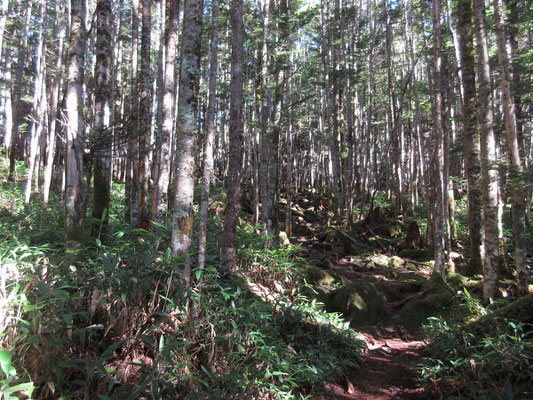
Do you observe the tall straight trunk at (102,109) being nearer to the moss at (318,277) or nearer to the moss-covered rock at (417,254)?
the moss at (318,277)

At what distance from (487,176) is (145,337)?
653 cm

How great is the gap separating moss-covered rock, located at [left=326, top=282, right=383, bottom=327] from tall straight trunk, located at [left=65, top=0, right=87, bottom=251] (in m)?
5.18

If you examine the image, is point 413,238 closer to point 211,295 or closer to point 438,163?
point 438,163

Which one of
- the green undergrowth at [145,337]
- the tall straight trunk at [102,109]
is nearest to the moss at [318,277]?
the green undergrowth at [145,337]

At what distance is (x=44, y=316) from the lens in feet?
8.83

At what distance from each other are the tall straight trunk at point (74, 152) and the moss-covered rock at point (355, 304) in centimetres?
518

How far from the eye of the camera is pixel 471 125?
25.4ft

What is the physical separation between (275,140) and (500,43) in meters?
7.66

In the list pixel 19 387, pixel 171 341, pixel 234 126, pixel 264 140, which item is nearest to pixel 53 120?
pixel 264 140

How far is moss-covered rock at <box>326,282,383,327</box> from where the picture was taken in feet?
21.6

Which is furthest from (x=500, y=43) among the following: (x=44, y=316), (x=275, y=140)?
(x=44, y=316)

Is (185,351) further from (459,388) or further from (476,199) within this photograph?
(476,199)

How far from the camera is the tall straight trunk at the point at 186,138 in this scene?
3.89m

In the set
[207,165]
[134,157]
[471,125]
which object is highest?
[471,125]
